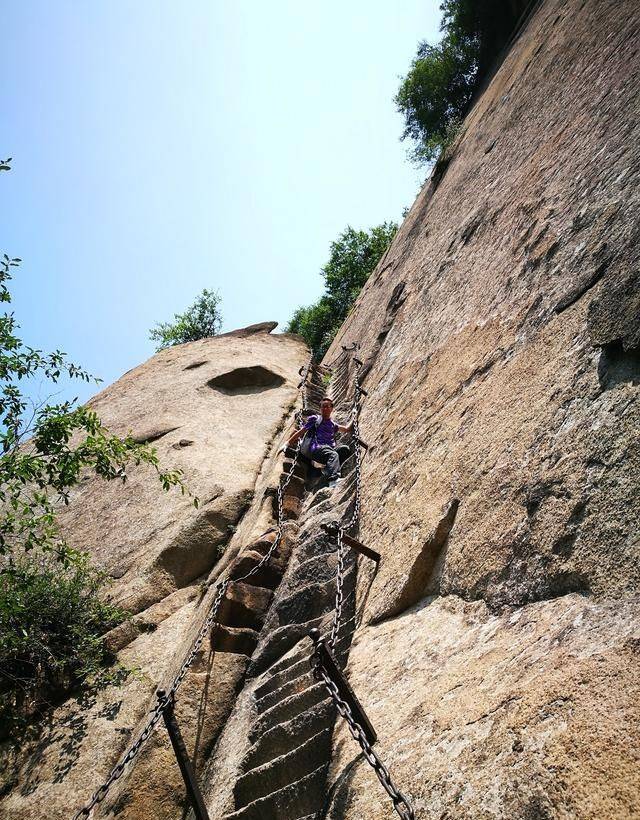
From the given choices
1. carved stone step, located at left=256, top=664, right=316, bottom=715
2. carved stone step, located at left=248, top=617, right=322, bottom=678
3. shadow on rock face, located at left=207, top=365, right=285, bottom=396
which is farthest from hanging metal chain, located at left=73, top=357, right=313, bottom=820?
shadow on rock face, located at left=207, top=365, right=285, bottom=396

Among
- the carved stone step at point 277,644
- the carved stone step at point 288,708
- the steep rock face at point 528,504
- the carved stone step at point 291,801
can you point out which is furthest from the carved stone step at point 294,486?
the carved stone step at point 291,801

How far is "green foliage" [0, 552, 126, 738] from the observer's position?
19.0 feet

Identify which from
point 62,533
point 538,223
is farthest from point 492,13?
point 62,533

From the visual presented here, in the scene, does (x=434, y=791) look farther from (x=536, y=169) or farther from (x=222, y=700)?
(x=536, y=169)

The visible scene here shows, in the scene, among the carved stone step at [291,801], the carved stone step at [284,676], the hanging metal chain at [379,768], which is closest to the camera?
the hanging metal chain at [379,768]

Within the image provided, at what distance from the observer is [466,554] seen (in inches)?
128

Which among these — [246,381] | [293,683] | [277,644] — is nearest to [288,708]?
[293,683]

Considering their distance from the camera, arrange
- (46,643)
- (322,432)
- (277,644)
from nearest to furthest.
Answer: (277,644)
(46,643)
(322,432)

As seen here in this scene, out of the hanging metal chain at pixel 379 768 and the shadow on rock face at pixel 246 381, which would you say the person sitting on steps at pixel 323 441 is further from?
the shadow on rock face at pixel 246 381

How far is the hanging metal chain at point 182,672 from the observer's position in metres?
3.18

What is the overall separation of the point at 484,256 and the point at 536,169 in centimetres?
89

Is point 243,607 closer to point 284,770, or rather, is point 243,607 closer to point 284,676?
point 284,676

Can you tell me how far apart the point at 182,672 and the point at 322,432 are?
175 inches

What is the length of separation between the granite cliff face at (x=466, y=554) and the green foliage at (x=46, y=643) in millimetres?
235
